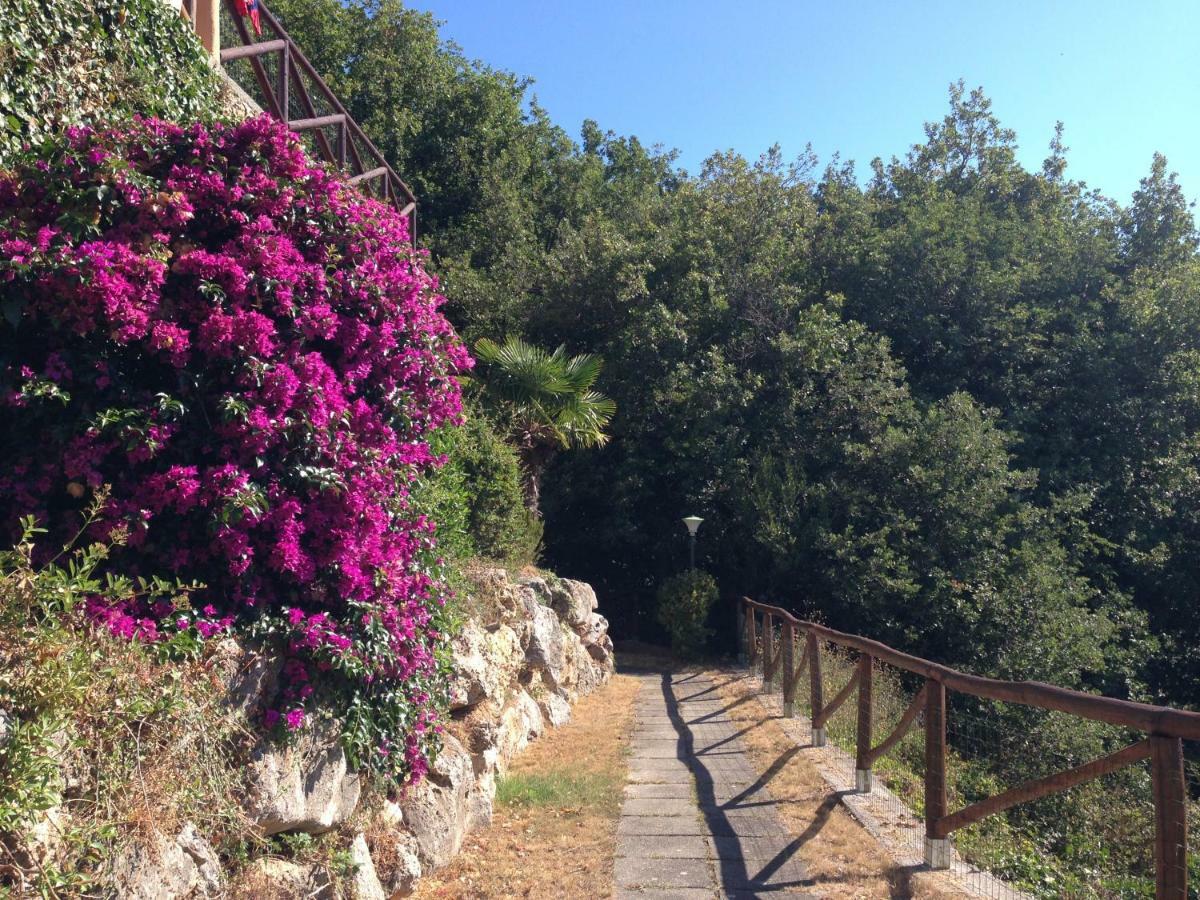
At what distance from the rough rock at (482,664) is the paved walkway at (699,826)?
1.32m

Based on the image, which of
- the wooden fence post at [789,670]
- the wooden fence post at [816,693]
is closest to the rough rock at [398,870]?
the wooden fence post at [816,693]

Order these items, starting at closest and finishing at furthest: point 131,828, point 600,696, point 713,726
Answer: point 131,828 < point 713,726 < point 600,696

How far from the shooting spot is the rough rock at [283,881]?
3758 millimetres

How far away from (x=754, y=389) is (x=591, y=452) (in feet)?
12.5

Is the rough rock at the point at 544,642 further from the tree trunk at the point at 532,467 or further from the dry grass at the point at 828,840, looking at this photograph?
the tree trunk at the point at 532,467

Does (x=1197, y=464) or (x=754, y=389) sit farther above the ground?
(x=754, y=389)

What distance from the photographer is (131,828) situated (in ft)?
10.5

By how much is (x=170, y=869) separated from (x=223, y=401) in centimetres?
197

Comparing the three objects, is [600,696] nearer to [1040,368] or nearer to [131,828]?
[131,828]

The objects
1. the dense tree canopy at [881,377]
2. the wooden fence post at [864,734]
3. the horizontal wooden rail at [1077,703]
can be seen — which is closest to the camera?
the horizontal wooden rail at [1077,703]

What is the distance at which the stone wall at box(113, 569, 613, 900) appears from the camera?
351cm

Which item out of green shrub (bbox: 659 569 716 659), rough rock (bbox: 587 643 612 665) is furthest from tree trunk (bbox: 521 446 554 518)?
green shrub (bbox: 659 569 716 659)

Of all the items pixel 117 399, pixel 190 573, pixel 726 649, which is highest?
pixel 117 399

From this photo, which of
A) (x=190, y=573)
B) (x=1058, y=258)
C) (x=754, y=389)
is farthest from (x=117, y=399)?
(x=1058, y=258)
